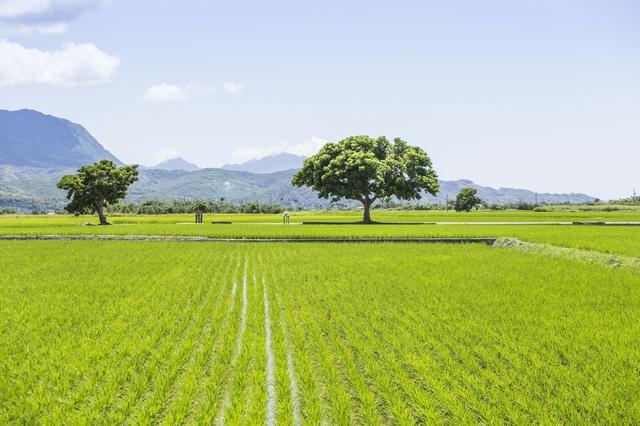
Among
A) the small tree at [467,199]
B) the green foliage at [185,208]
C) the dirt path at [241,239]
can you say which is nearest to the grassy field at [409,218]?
the dirt path at [241,239]

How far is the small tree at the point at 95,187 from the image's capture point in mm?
75125

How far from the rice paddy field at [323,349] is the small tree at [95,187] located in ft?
197

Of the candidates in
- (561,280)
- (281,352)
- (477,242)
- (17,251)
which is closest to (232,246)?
(17,251)

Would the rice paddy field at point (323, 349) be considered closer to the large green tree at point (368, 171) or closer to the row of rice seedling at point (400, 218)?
the large green tree at point (368, 171)

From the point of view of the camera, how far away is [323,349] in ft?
31.6

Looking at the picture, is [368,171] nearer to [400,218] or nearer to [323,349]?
[400,218]

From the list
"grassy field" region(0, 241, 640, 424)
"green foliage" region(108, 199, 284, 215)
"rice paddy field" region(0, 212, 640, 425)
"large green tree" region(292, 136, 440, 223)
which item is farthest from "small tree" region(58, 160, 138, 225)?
"green foliage" region(108, 199, 284, 215)

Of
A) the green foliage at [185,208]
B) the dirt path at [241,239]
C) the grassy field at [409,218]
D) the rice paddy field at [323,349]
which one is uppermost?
the green foliage at [185,208]

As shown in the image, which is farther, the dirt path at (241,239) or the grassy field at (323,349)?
the dirt path at (241,239)

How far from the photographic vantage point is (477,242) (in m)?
39.1

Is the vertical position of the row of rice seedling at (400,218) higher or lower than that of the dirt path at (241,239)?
higher

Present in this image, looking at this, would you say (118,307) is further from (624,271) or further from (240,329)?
(624,271)

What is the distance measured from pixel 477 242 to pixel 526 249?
740 cm

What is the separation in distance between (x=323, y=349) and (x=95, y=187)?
7406cm
